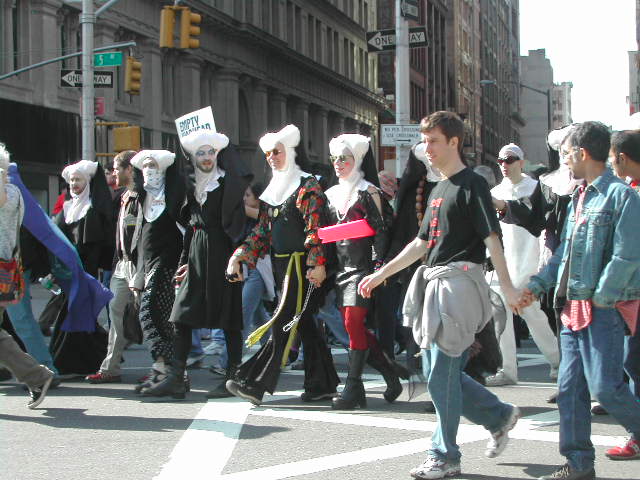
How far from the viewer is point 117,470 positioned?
5727 mm

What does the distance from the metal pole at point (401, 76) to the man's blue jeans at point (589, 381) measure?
14.7 meters

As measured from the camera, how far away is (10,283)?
7.41 metres

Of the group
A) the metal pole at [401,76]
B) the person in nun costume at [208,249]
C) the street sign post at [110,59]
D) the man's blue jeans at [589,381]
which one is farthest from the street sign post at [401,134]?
the man's blue jeans at [589,381]

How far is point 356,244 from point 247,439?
1.74 meters

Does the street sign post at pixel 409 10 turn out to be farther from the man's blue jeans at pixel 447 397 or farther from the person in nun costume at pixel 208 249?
the man's blue jeans at pixel 447 397

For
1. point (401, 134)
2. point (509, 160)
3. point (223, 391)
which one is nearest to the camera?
point (223, 391)

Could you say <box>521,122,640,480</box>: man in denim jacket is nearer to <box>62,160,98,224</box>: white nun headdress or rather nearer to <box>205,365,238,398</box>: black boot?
<box>205,365,238,398</box>: black boot

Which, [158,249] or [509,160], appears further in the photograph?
[509,160]

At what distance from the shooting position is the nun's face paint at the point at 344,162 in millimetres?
7773

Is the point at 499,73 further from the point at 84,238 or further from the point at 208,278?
the point at 208,278

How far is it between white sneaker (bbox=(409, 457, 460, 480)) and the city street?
12cm

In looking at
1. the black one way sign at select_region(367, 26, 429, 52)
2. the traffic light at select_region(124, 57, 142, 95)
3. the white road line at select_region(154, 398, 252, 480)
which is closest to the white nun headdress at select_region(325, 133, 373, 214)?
the white road line at select_region(154, 398, 252, 480)

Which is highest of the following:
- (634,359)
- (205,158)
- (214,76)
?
(214,76)

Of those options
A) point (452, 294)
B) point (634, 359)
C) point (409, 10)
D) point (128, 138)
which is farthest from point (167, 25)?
point (452, 294)
